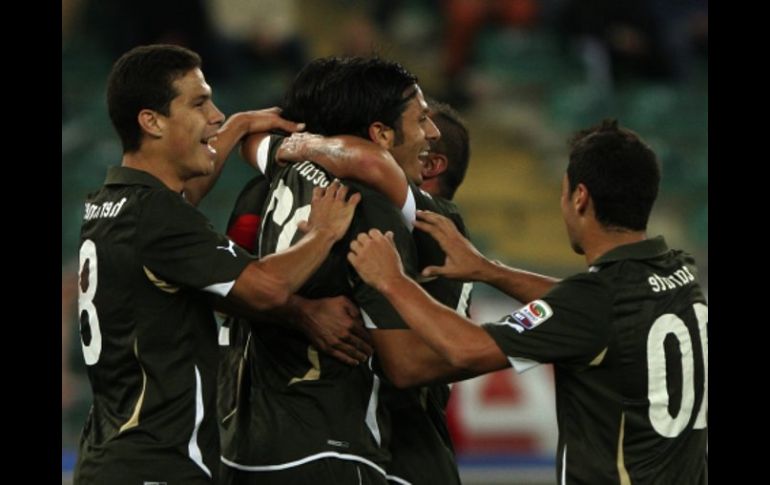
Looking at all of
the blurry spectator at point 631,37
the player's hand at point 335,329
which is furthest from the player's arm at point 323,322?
the blurry spectator at point 631,37

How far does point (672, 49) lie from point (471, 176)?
2.42 metres

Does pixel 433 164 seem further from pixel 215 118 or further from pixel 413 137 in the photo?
pixel 215 118

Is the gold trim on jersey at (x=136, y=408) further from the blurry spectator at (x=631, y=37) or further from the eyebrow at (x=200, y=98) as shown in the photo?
the blurry spectator at (x=631, y=37)

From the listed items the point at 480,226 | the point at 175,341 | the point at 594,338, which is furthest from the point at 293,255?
the point at 480,226

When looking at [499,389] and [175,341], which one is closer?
[175,341]

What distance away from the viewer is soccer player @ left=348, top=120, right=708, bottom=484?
3.62 metres

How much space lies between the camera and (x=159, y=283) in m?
3.64

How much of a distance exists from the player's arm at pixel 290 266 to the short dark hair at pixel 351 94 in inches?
16.1

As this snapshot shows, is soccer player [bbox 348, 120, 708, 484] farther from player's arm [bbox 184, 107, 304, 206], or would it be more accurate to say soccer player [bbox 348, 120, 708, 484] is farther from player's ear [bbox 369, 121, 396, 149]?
player's arm [bbox 184, 107, 304, 206]

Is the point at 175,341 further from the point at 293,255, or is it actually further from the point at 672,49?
the point at 672,49

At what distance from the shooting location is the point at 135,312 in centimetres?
364

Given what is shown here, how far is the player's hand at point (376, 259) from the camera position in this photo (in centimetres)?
367

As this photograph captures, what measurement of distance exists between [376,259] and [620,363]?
82 cm

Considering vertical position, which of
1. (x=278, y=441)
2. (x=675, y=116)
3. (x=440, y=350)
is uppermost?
(x=675, y=116)
